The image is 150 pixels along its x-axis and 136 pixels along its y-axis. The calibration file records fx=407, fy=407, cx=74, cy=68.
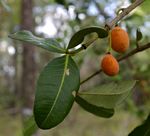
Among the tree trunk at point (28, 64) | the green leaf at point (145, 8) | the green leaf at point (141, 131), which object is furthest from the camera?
the tree trunk at point (28, 64)

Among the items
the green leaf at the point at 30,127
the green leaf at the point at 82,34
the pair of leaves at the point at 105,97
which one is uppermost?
the green leaf at the point at 82,34

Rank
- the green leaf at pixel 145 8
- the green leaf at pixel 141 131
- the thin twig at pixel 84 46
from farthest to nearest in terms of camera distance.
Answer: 1. the green leaf at pixel 145 8
2. the green leaf at pixel 141 131
3. the thin twig at pixel 84 46

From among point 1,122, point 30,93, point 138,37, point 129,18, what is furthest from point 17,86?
point 138,37

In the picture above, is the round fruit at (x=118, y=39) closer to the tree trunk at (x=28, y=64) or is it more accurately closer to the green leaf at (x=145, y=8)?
the green leaf at (x=145, y=8)

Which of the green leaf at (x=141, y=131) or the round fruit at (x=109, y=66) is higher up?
the round fruit at (x=109, y=66)

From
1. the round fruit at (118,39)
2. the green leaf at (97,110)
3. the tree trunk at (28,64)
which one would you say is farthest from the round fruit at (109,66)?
the tree trunk at (28,64)

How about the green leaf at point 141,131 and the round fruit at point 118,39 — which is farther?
the green leaf at point 141,131

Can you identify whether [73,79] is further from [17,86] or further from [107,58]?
[17,86]

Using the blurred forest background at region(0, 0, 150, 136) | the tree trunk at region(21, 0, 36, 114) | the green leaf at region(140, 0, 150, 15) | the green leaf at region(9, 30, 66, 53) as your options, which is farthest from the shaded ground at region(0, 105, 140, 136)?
the green leaf at region(9, 30, 66, 53)

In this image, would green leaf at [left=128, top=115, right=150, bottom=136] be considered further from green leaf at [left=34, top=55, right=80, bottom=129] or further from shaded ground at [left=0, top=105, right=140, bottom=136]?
shaded ground at [left=0, top=105, right=140, bottom=136]
